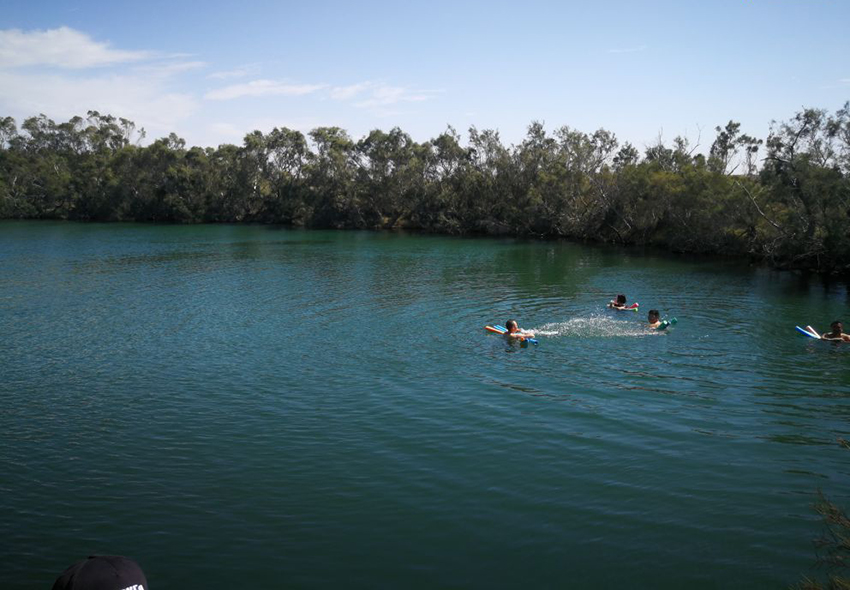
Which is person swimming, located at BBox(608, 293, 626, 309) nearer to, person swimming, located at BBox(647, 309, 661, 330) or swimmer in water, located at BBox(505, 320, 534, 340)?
person swimming, located at BBox(647, 309, 661, 330)

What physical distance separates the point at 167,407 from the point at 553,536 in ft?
42.1

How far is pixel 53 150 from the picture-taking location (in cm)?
15750

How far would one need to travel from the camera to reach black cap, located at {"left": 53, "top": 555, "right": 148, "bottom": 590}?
15.5 ft

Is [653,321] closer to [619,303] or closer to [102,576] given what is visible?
[619,303]

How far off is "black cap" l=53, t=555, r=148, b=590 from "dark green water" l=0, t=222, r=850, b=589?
6.24 meters

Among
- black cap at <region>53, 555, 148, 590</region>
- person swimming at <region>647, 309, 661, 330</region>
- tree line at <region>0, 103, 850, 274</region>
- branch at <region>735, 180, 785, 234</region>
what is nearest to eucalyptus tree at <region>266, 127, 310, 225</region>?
tree line at <region>0, 103, 850, 274</region>

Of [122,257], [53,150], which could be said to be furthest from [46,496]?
[53,150]

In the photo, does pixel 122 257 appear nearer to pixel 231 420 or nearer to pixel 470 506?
pixel 231 420

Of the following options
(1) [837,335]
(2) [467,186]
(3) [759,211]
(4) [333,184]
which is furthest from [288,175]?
(1) [837,335]

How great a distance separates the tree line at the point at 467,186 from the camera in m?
47.8

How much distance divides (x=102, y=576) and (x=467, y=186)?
3943 inches

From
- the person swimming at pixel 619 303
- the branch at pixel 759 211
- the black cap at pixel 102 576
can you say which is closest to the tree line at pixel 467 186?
the branch at pixel 759 211

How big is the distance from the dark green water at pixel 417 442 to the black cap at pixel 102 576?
245 inches

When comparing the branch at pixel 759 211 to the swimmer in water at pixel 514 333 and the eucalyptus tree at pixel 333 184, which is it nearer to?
the swimmer in water at pixel 514 333
